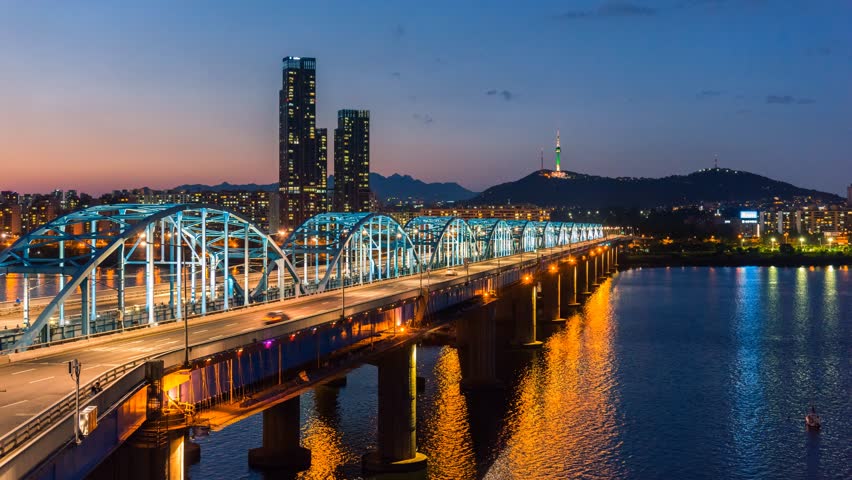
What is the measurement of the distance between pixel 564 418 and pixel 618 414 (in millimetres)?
4368

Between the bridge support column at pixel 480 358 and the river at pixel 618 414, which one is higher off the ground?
the bridge support column at pixel 480 358

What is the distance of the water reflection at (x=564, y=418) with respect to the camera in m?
48.9

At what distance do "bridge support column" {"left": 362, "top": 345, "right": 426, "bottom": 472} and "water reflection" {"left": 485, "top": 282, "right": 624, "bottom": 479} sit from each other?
16.8 feet

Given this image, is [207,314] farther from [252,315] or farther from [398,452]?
[398,452]

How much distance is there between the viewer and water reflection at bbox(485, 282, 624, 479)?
4894 centimetres

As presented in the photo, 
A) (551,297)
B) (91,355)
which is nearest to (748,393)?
(551,297)

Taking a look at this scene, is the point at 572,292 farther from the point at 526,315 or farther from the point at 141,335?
the point at 141,335

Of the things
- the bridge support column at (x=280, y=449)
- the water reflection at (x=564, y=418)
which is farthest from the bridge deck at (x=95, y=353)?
the water reflection at (x=564, y=418)

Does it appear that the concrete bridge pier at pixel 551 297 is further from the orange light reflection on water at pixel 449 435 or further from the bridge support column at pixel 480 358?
the bridge support column at pixel 480 358

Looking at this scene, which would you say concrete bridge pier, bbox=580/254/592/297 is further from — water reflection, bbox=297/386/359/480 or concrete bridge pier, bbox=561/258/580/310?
water reflection, bbox=297/386/359/480

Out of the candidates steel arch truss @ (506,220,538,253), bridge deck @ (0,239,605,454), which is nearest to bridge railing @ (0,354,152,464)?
bridge deck @ (0,239,605,454)

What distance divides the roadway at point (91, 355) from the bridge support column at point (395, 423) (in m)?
6.26

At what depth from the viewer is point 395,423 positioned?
4634cm

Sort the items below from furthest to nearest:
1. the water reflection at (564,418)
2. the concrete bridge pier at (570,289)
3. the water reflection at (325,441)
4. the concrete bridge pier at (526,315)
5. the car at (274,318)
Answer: the concrete bridge pier at (570,289), the concrete bridge pier at (526,315), the water reflection at (564,418), the water reflection at (325,441), the car at (274,318)
